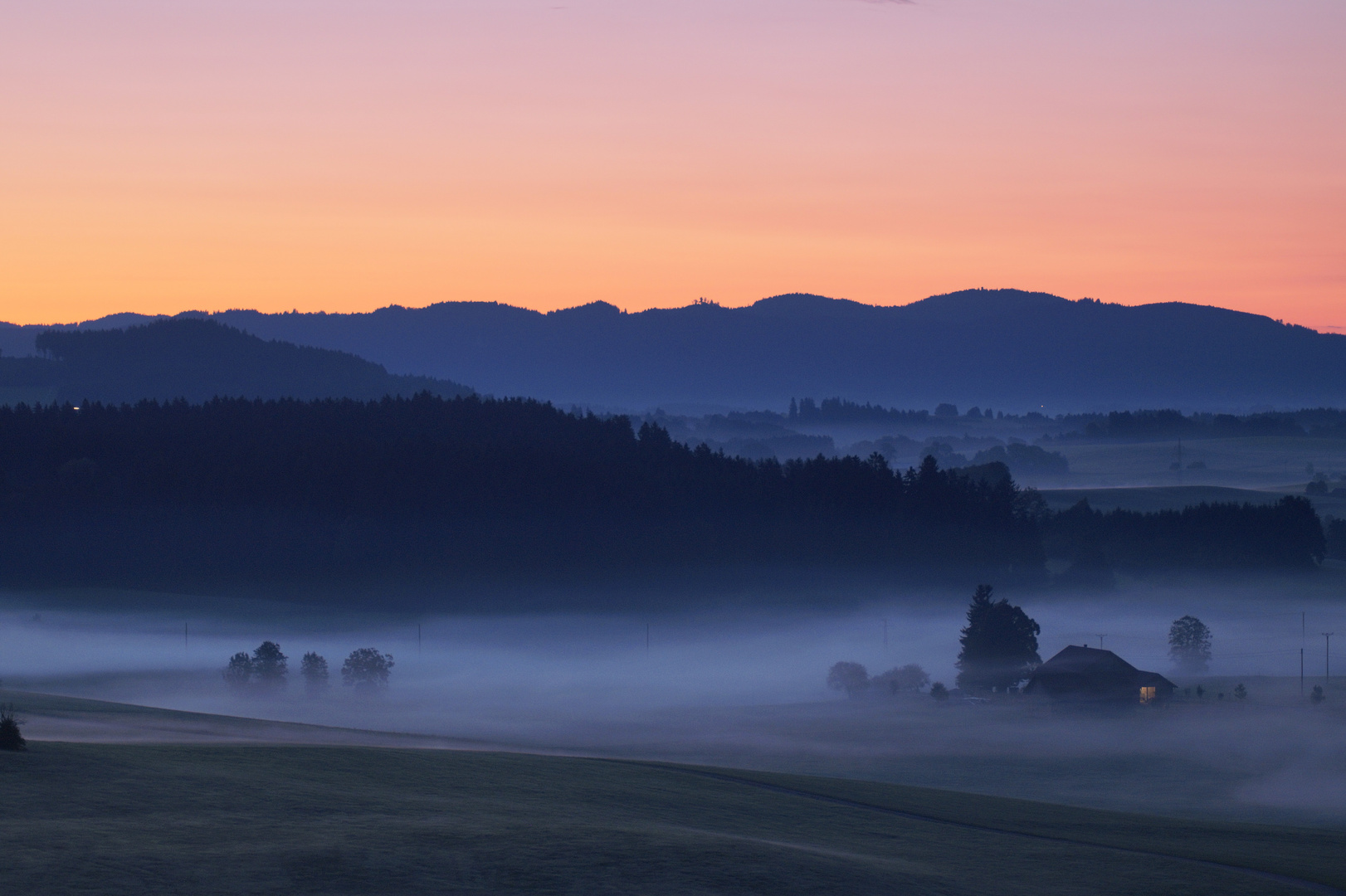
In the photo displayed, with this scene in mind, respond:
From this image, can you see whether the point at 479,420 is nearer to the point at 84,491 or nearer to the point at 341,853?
the point at 84,491

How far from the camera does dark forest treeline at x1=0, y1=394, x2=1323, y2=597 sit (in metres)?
149

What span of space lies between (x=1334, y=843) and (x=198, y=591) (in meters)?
129

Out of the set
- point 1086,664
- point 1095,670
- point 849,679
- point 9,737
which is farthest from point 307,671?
point 9,737

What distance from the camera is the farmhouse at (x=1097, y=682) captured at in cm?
8000

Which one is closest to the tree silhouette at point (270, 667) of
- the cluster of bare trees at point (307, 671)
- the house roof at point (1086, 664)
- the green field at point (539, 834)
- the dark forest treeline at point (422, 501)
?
the cluster of bare trees at point (307, 671)

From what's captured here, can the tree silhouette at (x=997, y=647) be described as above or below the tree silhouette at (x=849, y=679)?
above

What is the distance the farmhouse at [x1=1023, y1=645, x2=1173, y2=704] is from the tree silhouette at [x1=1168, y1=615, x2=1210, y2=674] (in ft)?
64.0

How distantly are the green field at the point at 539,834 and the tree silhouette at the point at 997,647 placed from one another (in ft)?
168

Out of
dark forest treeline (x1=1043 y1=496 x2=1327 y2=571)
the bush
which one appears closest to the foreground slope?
the bush

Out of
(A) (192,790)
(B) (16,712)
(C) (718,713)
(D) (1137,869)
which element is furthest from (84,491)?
(D) (1137,869)

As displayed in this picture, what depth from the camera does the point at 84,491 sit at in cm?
14912

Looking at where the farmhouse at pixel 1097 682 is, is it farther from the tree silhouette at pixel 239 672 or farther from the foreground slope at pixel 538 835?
the tree silhouette at pixel 239 672

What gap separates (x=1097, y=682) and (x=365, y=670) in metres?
49.6

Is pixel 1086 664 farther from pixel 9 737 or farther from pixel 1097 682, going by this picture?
pixel 9 737
